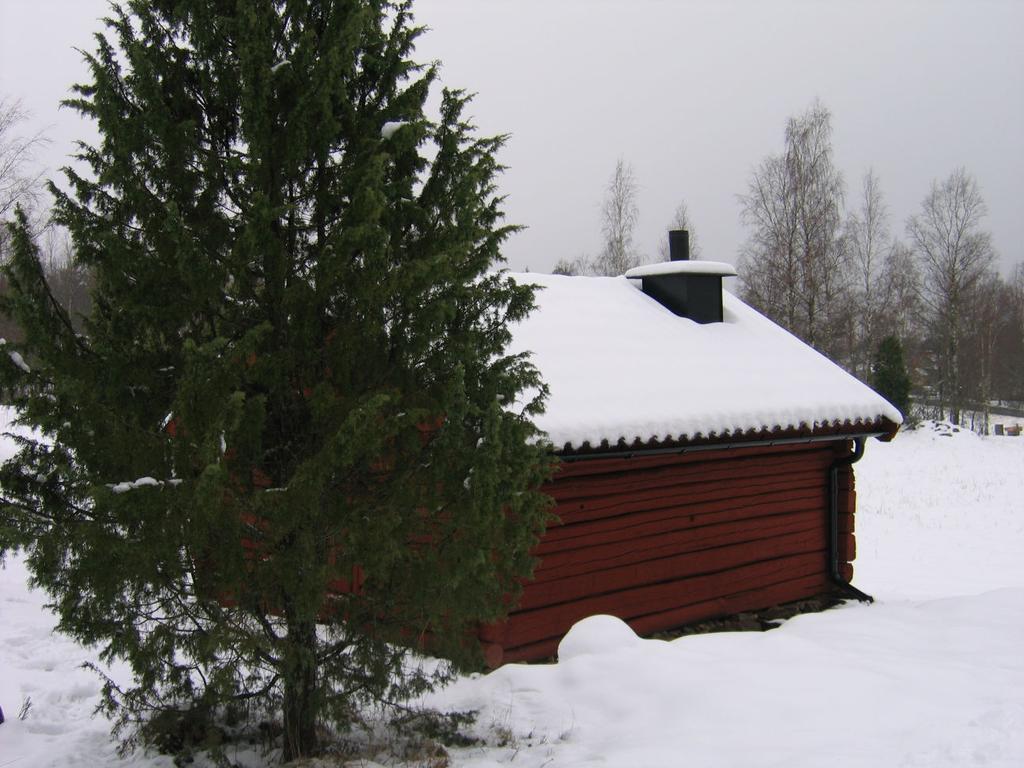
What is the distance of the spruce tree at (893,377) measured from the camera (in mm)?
27656

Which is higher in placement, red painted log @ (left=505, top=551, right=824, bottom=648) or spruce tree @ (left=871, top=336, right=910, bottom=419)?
spruce tree @ (left=871, top=336, right=910, bottom=419)

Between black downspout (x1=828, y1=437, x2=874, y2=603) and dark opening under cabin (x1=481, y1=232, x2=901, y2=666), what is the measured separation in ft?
0.06

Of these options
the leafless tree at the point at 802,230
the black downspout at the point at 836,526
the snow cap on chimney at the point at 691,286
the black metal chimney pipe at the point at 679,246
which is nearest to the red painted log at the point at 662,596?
the black downspout at the point at 836,526

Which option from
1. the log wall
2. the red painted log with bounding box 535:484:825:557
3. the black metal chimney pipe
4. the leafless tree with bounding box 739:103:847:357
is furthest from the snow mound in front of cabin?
the leafless tree with bounding box 739:103:847:357

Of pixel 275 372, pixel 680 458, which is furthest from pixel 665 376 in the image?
pixel 275 372

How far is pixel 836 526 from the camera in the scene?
9328 millimetres

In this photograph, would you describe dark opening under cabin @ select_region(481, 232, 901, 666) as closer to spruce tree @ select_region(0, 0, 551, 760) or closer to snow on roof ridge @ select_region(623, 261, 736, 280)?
snow on roof ridge @ select_region(623, 261, 736, 280)

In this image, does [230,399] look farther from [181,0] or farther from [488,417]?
[181,0]

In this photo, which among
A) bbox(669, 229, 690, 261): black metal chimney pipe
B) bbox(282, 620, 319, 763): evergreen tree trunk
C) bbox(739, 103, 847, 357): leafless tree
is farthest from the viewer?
bbox(739, 103, 847, 357): leafless tree

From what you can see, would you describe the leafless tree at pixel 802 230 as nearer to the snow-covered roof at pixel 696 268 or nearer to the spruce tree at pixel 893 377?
the spruce tree at pixel 893 377

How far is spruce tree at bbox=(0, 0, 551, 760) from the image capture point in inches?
134

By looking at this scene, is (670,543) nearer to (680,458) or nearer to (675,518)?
(675,518)

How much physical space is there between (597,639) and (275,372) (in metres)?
2.91

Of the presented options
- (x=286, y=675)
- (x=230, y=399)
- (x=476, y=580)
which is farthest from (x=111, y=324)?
(x=476, y=580)
